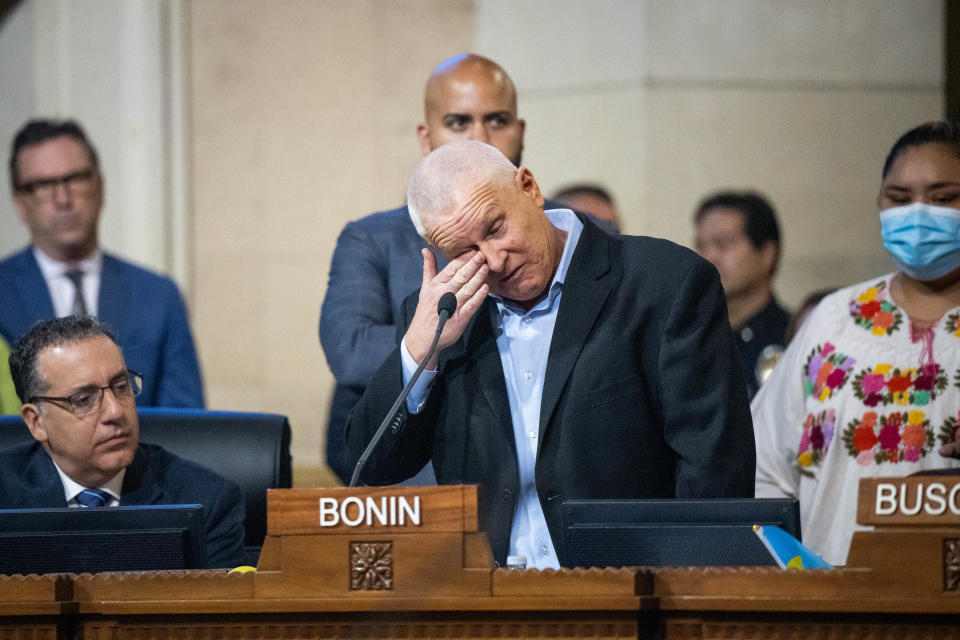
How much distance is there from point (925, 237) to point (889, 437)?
1.42ft

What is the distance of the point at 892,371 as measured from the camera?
2859 mm

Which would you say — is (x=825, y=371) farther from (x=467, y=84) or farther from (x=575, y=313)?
(x=467, y=84)

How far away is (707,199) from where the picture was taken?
4.60 m

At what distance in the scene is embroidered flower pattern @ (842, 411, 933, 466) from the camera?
9.13 ft

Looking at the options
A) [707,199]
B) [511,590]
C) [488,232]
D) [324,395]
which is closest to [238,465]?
[488,232]

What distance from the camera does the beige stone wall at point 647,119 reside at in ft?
16.4

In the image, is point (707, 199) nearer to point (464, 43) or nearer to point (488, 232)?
point (464, 43)

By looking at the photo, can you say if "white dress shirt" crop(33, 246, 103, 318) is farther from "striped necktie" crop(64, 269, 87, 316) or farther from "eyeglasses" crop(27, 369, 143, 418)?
"eyeglasses" crop(27, 369, 143, 418)

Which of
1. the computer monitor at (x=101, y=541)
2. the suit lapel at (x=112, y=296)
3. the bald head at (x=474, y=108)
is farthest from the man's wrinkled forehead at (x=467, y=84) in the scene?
the computer monitor at (x=101, y=541)

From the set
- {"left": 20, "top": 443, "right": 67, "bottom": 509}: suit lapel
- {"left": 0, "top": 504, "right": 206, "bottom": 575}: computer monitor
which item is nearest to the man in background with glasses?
{"left": 20, "top": 443, "right": 67, "bottom": 509}: suit lapel

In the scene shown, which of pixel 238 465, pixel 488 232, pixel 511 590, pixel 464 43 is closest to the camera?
pixel 511 590

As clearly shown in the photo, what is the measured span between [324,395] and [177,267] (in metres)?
0.82

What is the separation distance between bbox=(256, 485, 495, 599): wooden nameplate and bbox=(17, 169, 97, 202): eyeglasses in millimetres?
2492

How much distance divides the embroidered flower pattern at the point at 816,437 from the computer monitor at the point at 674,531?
3.50 feet
